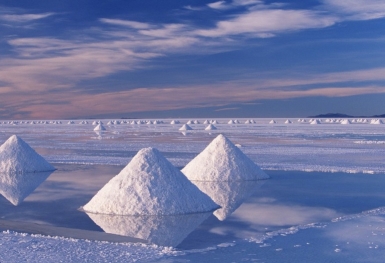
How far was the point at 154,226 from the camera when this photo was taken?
812 cm

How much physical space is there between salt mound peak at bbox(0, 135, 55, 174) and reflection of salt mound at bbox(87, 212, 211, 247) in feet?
24.4

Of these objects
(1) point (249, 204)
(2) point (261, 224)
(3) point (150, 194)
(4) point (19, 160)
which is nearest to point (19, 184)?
(4) point (19, 160)

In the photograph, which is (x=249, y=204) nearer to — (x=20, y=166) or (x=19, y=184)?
(x=19, y=184)

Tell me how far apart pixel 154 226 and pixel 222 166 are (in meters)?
5.92

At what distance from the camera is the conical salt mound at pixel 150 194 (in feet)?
29.8

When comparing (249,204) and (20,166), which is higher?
(20,166)

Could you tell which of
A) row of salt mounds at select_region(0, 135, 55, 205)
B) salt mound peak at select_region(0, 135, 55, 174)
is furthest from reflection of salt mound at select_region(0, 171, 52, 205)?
salt mound peak at select_region(0, 135, 55, 174)

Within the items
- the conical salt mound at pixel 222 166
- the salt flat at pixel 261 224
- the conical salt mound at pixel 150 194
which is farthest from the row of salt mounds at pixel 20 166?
the conical salt mound at pixel 150 194

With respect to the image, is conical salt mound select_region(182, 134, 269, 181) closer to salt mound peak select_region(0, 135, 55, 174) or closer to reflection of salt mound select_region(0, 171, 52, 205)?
reflection of salt mound select_region(0, 171, 52, 205)

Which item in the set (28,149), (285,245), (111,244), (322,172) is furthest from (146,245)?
(28,149)

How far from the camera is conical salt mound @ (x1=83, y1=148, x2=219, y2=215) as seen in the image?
9.09m

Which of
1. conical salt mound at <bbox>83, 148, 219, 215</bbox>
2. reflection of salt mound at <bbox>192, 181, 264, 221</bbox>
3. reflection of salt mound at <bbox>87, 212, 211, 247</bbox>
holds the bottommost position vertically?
reflection of salt mound at <bbox>192, 181, 264, 221</bbox>

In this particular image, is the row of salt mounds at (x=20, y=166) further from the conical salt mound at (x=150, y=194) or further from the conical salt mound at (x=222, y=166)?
the conical salt mound at (x=150, y=194)

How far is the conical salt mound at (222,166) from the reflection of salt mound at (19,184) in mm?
3990
